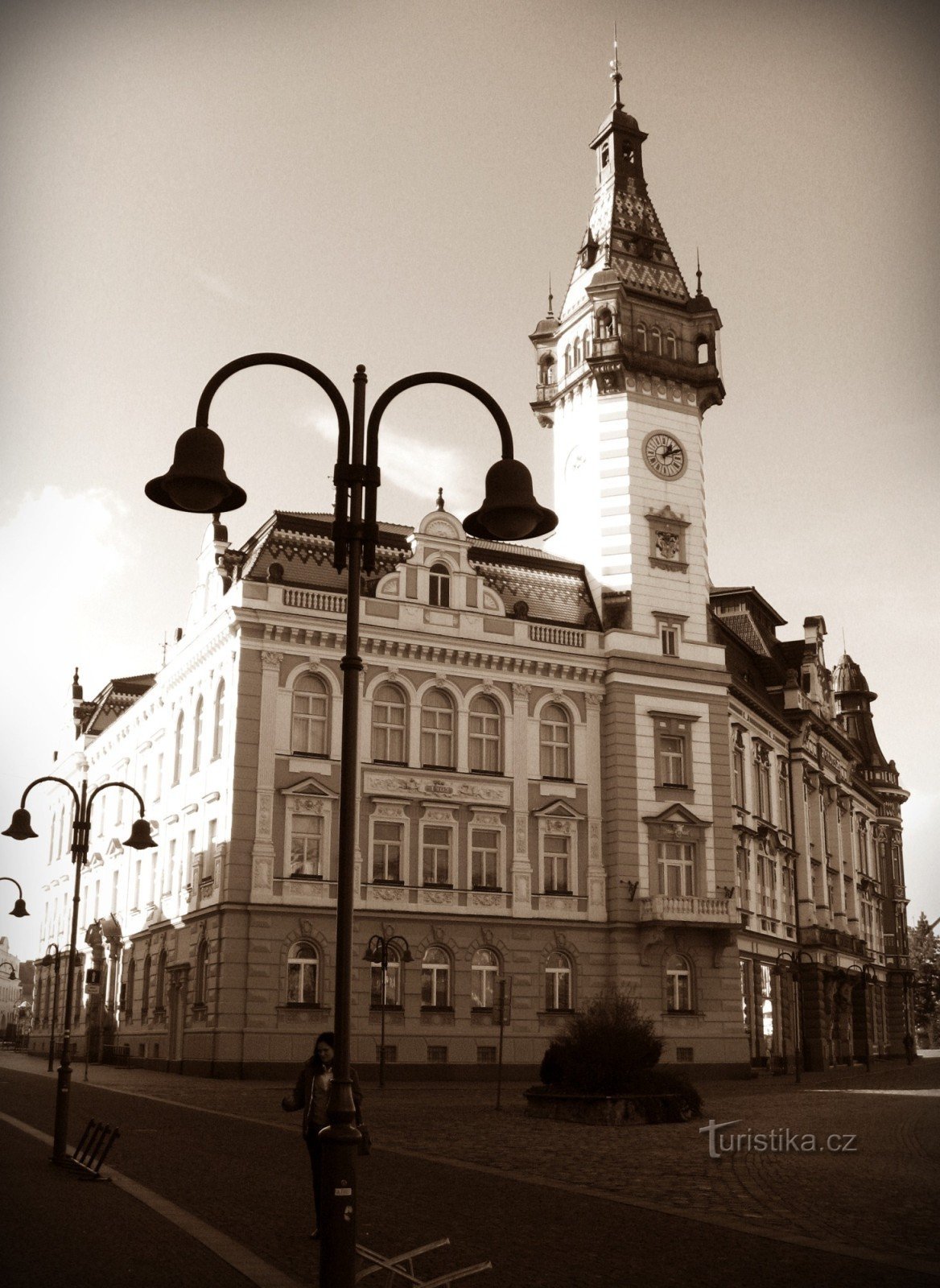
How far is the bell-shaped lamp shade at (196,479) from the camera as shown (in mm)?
9539

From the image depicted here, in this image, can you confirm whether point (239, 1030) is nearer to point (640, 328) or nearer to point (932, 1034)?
point (640, 328)

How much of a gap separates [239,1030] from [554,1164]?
24358 mm

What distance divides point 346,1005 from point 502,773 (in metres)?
38.0

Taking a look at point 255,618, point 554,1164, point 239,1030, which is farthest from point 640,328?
point 554,1164

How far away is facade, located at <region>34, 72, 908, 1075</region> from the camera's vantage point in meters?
42.8

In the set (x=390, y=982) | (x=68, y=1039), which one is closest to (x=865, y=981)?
(x=390, y=982)

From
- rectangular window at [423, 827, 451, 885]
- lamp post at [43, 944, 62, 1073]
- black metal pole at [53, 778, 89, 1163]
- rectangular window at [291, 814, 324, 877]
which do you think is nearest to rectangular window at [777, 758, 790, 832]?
rectangular window at [423, 827, 451, 885]

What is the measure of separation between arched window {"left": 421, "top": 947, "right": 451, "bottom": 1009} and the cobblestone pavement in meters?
7.90

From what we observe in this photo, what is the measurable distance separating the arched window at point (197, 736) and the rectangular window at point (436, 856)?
834cm

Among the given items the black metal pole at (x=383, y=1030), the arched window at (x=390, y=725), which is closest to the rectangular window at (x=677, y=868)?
the arched window at (x=390, y=725)

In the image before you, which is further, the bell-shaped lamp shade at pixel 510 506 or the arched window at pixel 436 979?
the arched window at pixel 436 979

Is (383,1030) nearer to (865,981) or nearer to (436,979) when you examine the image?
(436,979)

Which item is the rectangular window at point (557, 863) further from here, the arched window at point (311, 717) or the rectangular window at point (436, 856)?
the arched window at point (311, 717)

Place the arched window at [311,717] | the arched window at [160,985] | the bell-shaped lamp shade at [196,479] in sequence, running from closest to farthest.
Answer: the bell-shaped lamp shade at [196,479], the arched window at [311,717], the arched window at [160,985]
